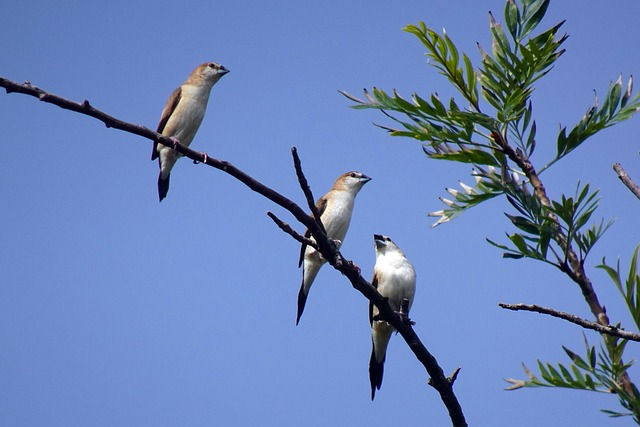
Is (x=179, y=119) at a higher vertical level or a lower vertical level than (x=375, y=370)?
higher

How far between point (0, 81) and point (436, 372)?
2617mm

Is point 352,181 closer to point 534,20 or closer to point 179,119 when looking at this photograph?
point 179,119

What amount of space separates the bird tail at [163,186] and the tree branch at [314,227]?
431 cm

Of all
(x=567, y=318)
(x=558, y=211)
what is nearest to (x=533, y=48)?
(x=558, y=211)

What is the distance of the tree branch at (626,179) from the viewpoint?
2413 millimetres

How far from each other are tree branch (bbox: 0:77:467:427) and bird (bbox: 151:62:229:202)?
4.23m

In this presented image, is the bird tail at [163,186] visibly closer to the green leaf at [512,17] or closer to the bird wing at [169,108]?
the bird wing at [169,108]

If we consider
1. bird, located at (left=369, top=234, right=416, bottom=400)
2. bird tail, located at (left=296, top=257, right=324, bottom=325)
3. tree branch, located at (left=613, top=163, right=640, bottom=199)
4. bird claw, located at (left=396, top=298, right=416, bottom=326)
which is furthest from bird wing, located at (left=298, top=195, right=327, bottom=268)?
tree branch, located at (left=613, top=163, right=640, bottom=199)

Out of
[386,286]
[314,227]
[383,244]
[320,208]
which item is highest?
[320,208]

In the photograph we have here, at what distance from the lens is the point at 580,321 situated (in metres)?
2.12

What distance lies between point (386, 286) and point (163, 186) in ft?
9.04

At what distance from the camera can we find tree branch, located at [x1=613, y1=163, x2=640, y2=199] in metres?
2.41

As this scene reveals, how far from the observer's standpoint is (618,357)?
234cm

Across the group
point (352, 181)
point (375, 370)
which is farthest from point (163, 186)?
point (375, 370)
